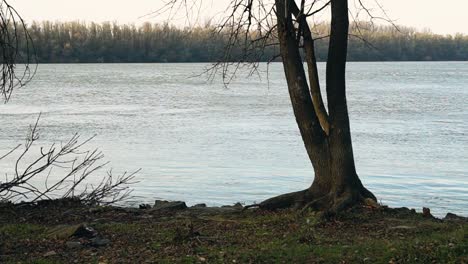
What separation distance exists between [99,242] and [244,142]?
14.7m

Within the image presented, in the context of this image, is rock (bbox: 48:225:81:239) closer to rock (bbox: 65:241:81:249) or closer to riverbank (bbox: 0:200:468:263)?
riverbank (bbox: 0:200:468:263)

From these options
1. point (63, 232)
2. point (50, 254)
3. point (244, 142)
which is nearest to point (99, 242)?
point (63, 232)

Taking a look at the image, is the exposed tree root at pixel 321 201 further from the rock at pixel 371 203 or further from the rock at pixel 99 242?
the rock at pixel 99 242

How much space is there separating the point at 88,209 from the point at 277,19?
341cm

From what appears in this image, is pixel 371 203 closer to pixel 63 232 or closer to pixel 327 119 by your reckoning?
pixel 327 119

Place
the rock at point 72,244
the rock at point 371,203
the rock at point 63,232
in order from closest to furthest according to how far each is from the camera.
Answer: the rock at point 72,244 < the rock at point 63,232 < the rock at point 371,203

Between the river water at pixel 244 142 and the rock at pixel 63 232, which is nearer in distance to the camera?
the rock at pixel 63 232

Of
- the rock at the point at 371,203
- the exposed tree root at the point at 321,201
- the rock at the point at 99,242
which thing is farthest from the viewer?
the rock at the point at 371,203

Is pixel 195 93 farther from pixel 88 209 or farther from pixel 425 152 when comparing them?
pixel 88 209

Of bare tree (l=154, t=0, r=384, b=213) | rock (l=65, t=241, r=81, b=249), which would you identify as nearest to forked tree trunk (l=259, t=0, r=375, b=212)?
bare tree (l=154, t=0, r=384, b=213)

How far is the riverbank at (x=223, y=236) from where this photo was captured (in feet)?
22.8

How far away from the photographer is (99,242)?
7.61m

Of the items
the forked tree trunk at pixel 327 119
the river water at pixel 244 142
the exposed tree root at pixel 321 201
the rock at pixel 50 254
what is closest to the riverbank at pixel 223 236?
the rock at pixel 50 254

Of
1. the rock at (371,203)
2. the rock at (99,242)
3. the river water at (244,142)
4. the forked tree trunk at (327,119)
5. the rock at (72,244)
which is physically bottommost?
the river water at (244,142)
